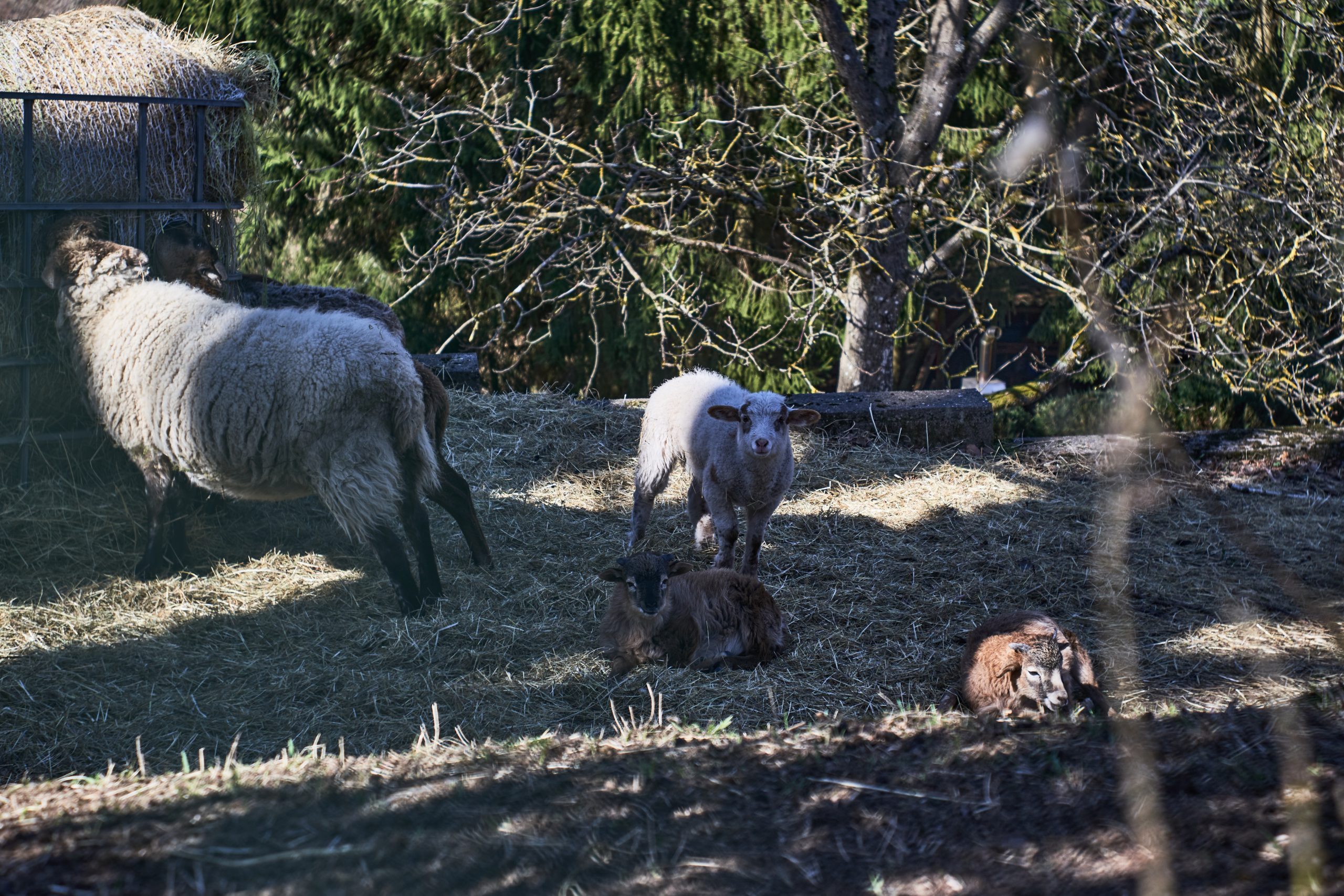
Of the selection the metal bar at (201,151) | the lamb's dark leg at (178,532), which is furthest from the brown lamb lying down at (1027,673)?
the metal bar at (201,151)

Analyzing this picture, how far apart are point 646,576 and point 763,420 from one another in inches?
44.0

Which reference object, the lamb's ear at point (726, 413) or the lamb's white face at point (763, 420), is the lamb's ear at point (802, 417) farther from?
the lamb's ear at point (726, 413)

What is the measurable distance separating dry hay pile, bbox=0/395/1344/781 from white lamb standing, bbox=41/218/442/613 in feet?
1.47

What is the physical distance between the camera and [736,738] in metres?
3.35

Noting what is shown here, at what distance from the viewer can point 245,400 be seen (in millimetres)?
5141

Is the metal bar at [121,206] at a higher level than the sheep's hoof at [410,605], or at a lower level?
higher

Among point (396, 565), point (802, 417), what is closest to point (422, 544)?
point (396, 565)

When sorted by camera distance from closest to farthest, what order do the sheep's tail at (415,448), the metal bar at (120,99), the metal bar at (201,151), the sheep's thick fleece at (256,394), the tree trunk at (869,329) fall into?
the sheep's thick fleece at (256,394) < the sheep's tail at (415,448) < the metal bar at (120,99) < the metal bar at (201,151) < the tree trunk at (869,329)

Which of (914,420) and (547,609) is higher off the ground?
(914,420)

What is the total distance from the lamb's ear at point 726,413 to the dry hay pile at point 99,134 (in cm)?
330

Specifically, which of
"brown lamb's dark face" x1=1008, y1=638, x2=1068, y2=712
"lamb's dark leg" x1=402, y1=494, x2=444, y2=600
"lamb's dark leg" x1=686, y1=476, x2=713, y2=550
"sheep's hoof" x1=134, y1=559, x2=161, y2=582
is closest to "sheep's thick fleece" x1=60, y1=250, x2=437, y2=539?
"lamb's dark leg" x1=402, y1=494, x2=444, y2=600

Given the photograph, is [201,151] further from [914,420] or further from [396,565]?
[914,420]

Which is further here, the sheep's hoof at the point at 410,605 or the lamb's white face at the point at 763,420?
the lamb's white face at the point at 763,420

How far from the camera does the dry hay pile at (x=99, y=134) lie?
5797mm
